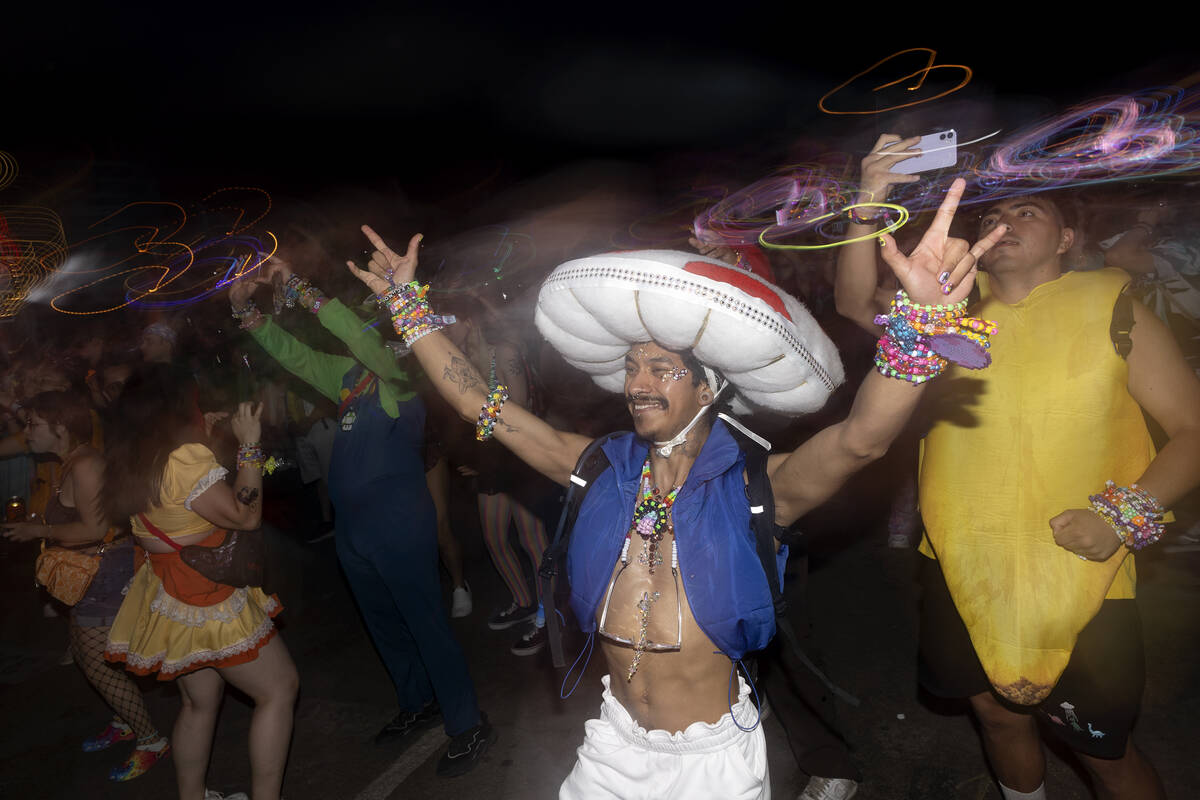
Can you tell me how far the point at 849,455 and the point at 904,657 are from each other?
3.49 m

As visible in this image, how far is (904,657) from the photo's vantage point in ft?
15.4

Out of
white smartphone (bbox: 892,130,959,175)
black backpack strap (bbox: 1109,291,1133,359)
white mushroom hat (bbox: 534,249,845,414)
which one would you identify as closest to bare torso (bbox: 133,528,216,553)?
white mushroom hat (bbox: 534,249,845,414)

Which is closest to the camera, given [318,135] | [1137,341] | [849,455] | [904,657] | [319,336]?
[849,455]

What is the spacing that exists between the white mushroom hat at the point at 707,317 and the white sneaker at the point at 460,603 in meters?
4.20

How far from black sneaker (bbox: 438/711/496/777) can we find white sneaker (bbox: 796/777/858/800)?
70.2 inches

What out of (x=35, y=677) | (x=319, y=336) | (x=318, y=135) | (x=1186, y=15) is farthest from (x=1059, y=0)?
(x=35, y=677)

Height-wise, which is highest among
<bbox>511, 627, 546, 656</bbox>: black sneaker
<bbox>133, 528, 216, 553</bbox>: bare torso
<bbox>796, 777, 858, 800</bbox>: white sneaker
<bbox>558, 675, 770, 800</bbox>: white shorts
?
<bbox>133, 528, 216, 553</bbox>: bare torso

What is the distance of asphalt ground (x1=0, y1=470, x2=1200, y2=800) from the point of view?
377 centimetres

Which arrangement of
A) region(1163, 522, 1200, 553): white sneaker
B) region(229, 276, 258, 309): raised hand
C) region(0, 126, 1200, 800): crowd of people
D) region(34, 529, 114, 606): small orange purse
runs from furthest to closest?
region(1163, 522, 1200, 553): white sneaker < region(34, 529, 114, 606): small orange purse < region(229, 276, 258, 309): raised hand < region(0, 126, 1200, 800): crowd of people

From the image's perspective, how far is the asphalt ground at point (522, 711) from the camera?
377 centimetres

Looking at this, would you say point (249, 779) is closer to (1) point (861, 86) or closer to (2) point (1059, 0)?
(2) point (1059, 0)

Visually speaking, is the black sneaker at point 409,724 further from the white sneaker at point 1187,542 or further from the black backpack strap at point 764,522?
the white sneaker at point 1187,542

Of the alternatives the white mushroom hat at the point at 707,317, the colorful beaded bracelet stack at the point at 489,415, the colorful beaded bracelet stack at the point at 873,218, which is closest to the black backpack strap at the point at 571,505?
the colorful beaded bracelet stack at the point at 489,415

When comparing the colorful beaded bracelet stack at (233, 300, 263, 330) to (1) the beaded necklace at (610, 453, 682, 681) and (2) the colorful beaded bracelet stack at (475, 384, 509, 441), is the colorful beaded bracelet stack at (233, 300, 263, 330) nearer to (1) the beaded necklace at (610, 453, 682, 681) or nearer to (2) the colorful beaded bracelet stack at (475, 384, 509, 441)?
(2) the colorful beaded bracelet stack at (475, 384, 509, 441)
